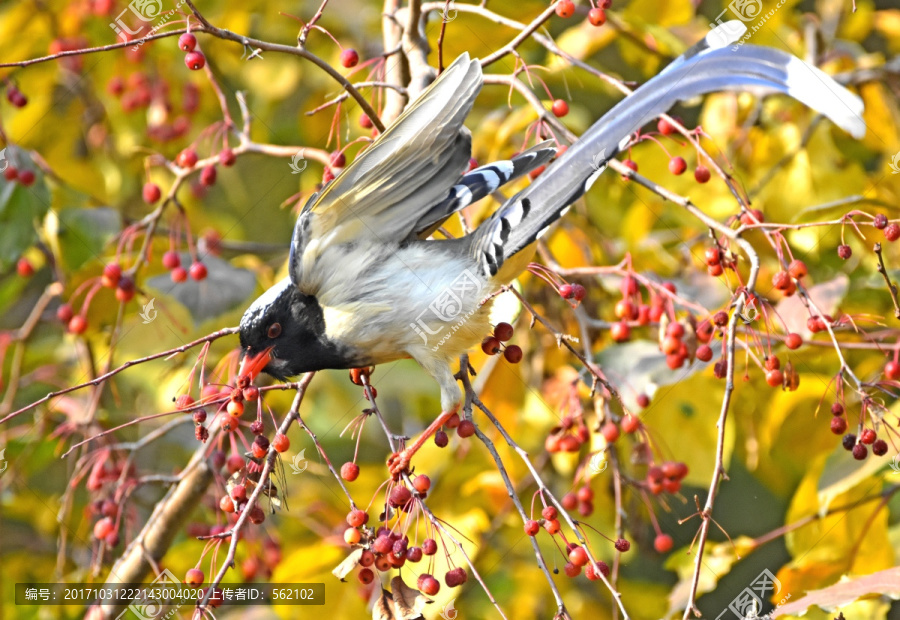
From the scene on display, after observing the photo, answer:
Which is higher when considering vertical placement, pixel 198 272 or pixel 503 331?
pixel 198 272

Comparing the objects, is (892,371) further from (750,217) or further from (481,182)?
(481,182)

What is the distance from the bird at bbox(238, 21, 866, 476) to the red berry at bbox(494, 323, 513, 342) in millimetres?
51

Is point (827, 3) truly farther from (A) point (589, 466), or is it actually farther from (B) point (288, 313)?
(B) point (288, 313)

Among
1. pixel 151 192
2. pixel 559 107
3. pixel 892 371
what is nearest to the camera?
pixel 892 371

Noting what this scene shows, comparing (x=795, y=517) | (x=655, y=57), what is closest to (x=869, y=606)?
(x=795, y=517)

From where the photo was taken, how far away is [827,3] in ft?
10.8

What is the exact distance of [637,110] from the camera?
1.60 metres

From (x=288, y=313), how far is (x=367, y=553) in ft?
1.77

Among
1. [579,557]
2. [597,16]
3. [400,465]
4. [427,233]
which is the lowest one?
[579,557]

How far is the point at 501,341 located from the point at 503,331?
0.04 m

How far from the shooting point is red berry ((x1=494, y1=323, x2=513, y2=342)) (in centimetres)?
179

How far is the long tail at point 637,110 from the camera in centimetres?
156

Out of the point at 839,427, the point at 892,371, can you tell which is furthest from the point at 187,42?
the point at 892,371

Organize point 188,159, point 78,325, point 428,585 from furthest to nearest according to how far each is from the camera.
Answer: point 78,325, point 188,159, point 428,585
